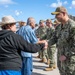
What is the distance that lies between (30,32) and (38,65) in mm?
4987

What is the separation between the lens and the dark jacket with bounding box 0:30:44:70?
402 cm

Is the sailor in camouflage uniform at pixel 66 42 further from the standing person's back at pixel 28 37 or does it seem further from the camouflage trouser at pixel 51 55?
the camouflage trouser at pixel 51 55

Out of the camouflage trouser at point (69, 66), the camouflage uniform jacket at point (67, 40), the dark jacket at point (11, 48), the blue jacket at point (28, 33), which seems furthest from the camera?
the blue jacket at point (28, 33)

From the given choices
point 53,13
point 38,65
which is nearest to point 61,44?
point 53,13

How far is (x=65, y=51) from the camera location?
506 cm

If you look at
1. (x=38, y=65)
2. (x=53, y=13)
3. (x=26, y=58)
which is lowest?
(x=38, y=65)

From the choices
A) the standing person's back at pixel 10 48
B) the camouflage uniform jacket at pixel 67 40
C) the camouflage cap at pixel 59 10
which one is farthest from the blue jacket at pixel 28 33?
the standing person's back at pixel 10 48

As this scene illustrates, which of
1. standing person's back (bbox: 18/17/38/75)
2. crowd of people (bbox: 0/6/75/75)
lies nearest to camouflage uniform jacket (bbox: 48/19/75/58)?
crowd of people (bbox: 0/6/75/75)

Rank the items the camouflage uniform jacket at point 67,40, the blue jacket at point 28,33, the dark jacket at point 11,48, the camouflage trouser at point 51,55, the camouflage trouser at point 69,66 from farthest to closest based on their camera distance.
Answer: the camouflage trouser at point 51,55
the blue jacket at point 28,33
the camouflage trouser at point 69,66
the camouflage uniform jacket at point 67,40
the dark jacket at point 11,48

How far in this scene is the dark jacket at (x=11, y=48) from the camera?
402cm

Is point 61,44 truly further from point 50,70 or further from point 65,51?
point 50,70

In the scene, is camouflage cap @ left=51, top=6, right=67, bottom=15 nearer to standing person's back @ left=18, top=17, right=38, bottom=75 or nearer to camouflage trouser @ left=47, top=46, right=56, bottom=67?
standing person's back @ left=18, top=17, right=38, bottom=75

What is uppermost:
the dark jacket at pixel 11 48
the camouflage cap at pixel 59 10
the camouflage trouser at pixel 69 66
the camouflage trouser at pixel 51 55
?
the camouflage cap at pixel 59 10

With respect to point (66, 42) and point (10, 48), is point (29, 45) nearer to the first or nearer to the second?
point (10, 48)
